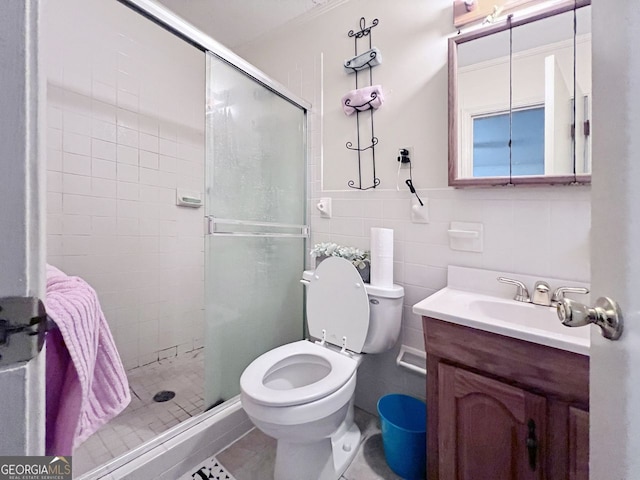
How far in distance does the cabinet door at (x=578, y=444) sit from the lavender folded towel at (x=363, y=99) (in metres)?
1.44

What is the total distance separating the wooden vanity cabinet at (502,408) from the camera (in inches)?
29.9

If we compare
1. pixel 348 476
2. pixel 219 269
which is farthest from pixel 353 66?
pixel 348 476

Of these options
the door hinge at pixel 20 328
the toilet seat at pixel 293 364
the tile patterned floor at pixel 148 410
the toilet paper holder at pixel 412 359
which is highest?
the door hinge at pixel 20 328

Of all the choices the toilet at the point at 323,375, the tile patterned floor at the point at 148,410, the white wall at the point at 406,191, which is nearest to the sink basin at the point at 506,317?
the white wall at the point at 406,191

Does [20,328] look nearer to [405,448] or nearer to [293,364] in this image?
[293,364]

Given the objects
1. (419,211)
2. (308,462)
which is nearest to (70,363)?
(308,462)

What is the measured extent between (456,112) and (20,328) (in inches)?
57.9

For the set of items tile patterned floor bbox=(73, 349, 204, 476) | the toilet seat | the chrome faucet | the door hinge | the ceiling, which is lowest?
tile patterned floor bbox=(73, 349, 204, 476)

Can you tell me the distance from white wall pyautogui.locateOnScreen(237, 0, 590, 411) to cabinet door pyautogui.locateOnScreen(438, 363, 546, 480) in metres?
0.44

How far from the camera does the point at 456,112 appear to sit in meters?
1.24

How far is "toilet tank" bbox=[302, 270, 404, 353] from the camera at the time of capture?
1.32 meters

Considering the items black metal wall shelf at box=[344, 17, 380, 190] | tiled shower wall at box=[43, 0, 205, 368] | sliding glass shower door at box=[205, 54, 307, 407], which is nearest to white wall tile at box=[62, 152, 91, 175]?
tiled shower wall at box=[43, 0, 205, 368]

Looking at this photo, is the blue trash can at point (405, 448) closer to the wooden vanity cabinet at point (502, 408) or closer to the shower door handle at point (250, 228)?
the wooden vanity cabinet at point (502, 408)

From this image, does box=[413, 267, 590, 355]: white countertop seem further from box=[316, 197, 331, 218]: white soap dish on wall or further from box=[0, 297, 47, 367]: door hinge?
box=[0, 297, 47, 367]: door hinge
